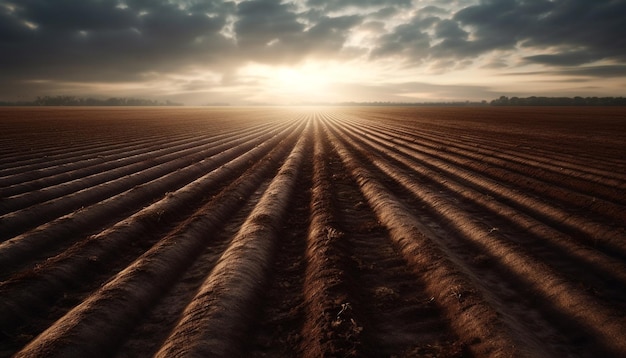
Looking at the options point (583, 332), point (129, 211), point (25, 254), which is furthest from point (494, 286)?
point (129, 211)

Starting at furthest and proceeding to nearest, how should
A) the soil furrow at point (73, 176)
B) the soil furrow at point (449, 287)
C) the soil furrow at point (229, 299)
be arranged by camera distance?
the soil furrow at point (73, 176) → the soil furrow at point (229, 299) → the soil furrow at point (449, 287)

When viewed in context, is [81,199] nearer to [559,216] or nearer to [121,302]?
[121,302]

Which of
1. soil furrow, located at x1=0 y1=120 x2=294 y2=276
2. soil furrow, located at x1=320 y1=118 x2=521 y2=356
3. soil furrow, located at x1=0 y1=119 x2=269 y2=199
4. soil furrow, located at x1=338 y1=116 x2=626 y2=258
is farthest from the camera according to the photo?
soil furrow, located at x1=0 y1=119 x2=269 y2=199

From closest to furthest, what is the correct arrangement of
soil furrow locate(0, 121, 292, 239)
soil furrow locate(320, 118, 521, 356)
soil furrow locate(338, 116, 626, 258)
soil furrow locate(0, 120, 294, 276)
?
soil furrow locate(320, 118, 521, 356) → soil furrow locate(338, 116, 626, 258) → soil furrow locate(0, 120, 294, 276) → soil furrow locate(0, 121, 292, 239)

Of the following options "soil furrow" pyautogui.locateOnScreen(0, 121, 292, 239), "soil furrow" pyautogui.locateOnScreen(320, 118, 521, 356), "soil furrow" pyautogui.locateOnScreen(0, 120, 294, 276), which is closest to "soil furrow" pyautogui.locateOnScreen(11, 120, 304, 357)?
"soil furrow" pyautogui.locateOnScreen(0, 120, 294, 276)

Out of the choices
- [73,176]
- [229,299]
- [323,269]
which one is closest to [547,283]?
[323,269]

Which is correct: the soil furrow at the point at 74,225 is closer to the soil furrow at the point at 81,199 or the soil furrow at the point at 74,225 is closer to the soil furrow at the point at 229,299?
the soil furrow at the point at 81,199

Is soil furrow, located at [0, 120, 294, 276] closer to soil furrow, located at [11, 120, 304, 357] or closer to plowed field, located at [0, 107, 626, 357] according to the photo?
plowed field, located at [0, 107, 626, 357]

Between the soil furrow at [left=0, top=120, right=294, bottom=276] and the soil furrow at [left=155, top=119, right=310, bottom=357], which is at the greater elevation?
the soil furrow at [left=155, top=119, right=310, bottom=357]

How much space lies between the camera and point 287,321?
346 centimetres

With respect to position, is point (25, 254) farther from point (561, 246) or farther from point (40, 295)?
point (561, 246)

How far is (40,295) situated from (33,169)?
10.3 meters

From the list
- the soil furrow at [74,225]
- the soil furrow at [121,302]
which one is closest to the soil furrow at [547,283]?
the soil furrow at [121,302]

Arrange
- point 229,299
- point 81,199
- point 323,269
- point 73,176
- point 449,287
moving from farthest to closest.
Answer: point 73,176
point 81,199
point 323,269
point 449,287
point 229,299
